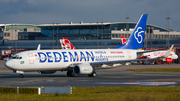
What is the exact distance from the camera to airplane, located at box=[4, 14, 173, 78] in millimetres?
38781

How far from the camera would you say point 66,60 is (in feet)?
136

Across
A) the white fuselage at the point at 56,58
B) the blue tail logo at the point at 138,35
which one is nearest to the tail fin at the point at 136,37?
the blue tail logo at the point at 138,35

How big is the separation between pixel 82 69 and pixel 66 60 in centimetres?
326

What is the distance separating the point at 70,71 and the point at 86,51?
13.6 ft

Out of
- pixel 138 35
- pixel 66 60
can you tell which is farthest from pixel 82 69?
pixel 138 35

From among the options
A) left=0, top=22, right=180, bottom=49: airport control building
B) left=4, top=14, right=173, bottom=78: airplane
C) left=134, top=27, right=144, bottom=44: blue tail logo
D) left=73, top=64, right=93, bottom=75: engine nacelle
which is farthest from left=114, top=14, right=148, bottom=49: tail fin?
left=0, top=22, right=180, bottom=49: airport control building

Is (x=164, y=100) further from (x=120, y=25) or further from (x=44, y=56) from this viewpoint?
(x=120, y=25)

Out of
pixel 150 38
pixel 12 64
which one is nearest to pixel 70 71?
pixel 12 64

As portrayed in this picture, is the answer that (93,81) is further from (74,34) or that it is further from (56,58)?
(74,34)

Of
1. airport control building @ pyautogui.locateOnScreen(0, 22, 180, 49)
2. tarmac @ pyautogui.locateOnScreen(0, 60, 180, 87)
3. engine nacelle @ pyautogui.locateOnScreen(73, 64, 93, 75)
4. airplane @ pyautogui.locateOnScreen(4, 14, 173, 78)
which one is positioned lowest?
tarmac @ pyautogui.locateOnScreen(0, 60, 180, 87)

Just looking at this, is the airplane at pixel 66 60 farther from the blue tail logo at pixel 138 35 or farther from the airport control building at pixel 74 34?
the airport control building at pixel 74 34

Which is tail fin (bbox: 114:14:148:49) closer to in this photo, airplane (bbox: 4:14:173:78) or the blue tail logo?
the blue tail logo

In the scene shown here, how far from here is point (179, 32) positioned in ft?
597

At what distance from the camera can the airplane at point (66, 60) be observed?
1527 inches
